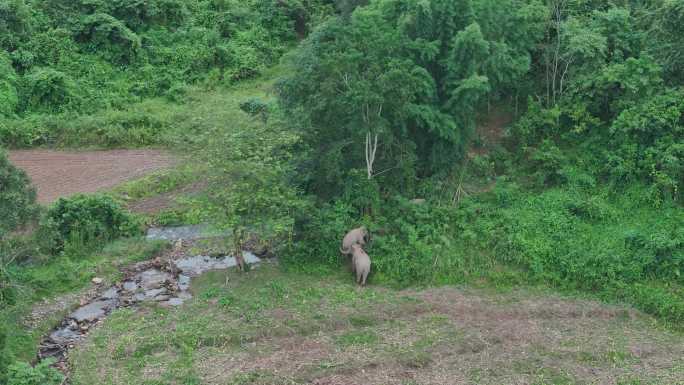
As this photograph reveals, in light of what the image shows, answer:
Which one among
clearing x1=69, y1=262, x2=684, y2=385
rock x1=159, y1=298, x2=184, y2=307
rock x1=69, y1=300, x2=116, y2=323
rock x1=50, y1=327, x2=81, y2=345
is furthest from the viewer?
rock x1=159, y1=298, x2=184, y2=307

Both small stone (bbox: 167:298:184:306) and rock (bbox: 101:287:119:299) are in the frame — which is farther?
rock (bbox: 101:287:119:299)

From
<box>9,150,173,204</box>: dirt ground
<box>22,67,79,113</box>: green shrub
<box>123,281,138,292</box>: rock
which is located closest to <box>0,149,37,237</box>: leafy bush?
<box>123,281,138,292</box>: rock

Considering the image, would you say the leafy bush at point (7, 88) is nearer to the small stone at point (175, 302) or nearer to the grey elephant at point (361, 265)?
the small stone at point (175, 302)

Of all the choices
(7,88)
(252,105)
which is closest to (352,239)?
(252,105)

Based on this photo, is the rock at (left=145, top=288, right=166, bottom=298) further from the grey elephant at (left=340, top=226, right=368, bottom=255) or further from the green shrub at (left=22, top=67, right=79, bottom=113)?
the green shrub at (left=22, top=67, right=79, bottom=113)

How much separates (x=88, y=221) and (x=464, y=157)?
10.4 metres

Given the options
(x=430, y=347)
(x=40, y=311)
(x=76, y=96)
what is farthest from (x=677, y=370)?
(x=76, y=96)

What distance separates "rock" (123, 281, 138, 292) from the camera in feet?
54.5

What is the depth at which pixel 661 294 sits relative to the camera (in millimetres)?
15586

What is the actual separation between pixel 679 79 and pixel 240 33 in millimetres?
17509

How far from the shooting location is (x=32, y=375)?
40.9ft

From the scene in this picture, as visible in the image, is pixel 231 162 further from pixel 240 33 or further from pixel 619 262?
pixel 240 33

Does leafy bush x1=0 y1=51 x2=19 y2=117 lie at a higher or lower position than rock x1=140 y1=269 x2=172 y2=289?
higher

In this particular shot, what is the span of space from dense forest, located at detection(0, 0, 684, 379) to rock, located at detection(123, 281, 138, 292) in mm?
2026
